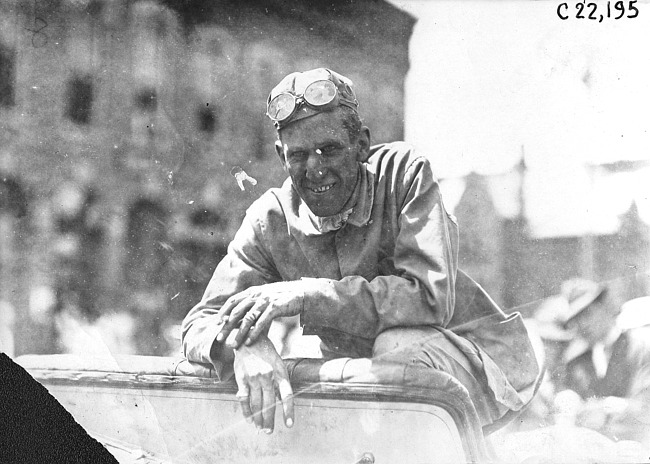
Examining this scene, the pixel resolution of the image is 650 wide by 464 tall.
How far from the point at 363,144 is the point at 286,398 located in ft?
2.60

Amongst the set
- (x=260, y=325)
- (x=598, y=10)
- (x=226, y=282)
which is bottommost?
(x=260, y=325)

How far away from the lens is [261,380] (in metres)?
2.79

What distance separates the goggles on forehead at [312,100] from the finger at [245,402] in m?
0.81

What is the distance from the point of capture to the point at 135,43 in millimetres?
3211

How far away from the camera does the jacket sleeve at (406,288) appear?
108 inches

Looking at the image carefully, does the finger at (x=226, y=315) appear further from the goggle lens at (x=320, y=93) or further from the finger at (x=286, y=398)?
the goggle lens at (x=320, y=93)

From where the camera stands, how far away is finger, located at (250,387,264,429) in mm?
2799

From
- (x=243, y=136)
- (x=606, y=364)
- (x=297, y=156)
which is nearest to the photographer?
(x=606, y=364)

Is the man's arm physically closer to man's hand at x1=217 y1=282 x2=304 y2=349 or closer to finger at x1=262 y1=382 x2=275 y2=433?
man's hand at x1=217 y1=282 x2=304 y2=349

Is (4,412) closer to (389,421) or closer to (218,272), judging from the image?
(218,272)

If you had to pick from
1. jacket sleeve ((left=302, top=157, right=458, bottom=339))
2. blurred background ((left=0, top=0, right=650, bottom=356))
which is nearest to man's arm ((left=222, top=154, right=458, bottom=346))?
jacket sleeve ((left=302, top=157, right=458, bottom=339))

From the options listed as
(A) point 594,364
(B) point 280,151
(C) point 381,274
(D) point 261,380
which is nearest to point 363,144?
(B) point 280,151

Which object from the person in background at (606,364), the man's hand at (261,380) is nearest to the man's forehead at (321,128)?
the man's hand at (261,380)

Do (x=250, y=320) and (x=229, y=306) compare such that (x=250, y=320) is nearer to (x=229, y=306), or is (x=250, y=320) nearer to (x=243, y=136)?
(x=229, y=306)
